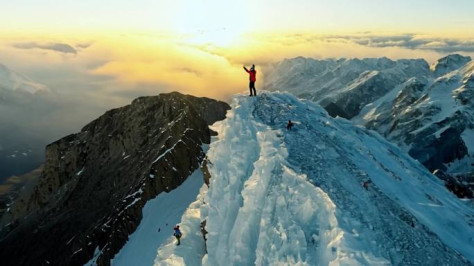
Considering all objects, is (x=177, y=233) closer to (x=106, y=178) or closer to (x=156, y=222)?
(x=156, y=222)

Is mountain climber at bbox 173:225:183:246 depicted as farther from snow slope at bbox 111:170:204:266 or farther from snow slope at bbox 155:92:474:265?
snow slope at bbox 111:170:204:266

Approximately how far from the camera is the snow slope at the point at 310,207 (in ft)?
86.7

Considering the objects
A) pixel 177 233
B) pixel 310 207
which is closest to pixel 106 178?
pixel 177 233

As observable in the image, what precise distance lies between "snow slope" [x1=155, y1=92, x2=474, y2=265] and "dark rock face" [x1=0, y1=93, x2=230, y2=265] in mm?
65680

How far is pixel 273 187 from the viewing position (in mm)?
31969

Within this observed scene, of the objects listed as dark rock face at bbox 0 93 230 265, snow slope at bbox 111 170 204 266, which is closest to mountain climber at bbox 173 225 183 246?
snow slope at bbox 111 170 204 266

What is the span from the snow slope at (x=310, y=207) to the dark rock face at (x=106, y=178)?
65680 mm

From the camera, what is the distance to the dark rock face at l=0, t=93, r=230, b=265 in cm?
10762

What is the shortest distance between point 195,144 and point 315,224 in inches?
3590

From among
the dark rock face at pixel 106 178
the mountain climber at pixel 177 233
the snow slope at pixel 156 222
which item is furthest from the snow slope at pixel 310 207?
the dark rock face at pixel 106 178

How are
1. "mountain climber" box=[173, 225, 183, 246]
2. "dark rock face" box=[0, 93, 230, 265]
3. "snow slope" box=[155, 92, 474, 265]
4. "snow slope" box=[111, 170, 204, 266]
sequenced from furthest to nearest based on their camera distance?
"dark rock face" box=[0, 93, 230, 265] < "snow slope" box=[111, 170, 204, 266] < "mountain climber" box=[173, 225, 183, 246] < "snow slope" box=[155, 92, 474, 265]

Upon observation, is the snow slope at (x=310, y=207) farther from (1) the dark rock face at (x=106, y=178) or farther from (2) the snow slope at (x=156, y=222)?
(1) the dark rock face at (x=106, y=178)

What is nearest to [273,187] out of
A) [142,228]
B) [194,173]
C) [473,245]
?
[473,245]

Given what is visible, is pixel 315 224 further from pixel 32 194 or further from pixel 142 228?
pixel 32 194
